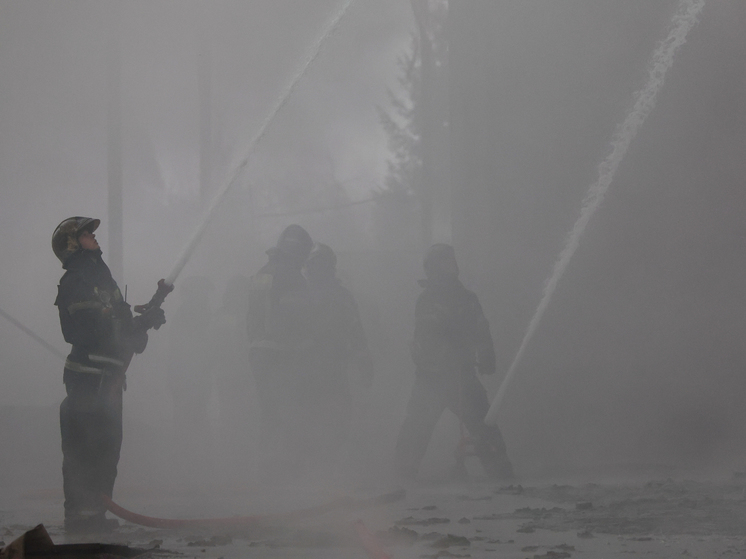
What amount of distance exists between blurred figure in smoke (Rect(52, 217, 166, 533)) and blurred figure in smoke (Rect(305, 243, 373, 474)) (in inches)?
98.5

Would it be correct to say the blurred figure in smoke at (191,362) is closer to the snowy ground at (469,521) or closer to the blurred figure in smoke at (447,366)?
the snowy ground at (469,521)

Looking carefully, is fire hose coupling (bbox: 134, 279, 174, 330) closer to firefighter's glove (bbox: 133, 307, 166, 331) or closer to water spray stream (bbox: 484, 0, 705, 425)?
firefighter's glove (bbox: 133, 307, 166, 331)

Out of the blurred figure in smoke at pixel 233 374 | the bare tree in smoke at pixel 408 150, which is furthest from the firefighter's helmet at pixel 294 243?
the bare tree in smoke at pixel 408 150

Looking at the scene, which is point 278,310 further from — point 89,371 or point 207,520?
point 207,520

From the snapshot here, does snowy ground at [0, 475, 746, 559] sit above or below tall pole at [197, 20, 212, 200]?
below

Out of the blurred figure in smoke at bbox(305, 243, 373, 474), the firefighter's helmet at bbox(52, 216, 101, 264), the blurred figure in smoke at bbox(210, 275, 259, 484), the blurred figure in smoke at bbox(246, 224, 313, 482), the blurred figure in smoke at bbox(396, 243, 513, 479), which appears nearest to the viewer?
the firefighter's helmet at bbox(52, 216, 101, 264)

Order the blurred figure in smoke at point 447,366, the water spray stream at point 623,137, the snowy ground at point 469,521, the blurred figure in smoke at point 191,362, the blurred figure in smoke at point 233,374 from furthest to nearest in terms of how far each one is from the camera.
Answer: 1. the blurred figure in smoke at point 191,362
2. the blurred figure in smoke at point 233,374
3. the water spray stream at point 623,137
4. the blurred figure in smoke at point 447,366
5. the snowy ground at point 469,521

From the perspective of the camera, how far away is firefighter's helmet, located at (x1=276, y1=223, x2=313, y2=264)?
7020 millimetres

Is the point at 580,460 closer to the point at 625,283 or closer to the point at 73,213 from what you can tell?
the point at 625,283

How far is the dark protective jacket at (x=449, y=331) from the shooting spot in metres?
6.85

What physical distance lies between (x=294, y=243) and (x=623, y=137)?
325 cm

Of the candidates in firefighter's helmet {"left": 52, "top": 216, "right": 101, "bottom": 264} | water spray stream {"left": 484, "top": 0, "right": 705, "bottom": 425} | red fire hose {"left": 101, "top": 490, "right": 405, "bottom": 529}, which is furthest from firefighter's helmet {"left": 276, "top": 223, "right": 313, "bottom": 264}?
red fire hose {"left": 101, "top": 490, "right": 405, "bottom": 529}

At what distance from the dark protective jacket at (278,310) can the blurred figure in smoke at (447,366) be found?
0.97 m

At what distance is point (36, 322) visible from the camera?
42.8 feet
